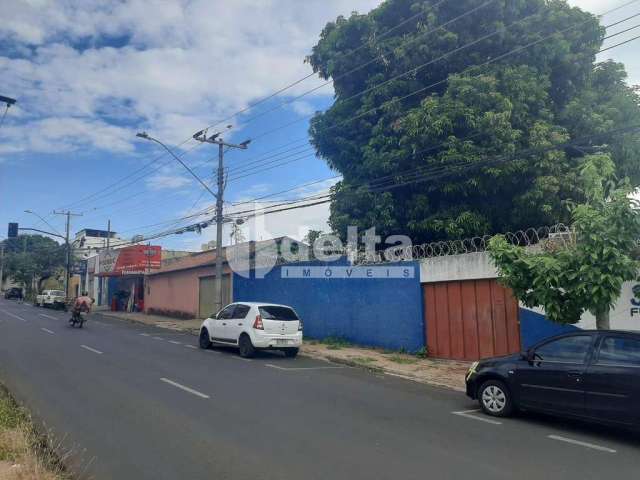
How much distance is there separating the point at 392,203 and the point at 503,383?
1008 cm

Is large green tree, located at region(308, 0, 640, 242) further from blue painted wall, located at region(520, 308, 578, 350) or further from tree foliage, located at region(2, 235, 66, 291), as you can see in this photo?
tree foliage, located at region(2, 235, 66, 291)

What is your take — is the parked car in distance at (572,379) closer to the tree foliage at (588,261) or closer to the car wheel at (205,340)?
the tree foliage at (588,261)

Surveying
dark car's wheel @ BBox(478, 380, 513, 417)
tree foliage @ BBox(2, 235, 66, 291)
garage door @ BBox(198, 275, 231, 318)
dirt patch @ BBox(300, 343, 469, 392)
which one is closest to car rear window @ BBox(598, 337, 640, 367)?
dark car's wheel @ BBox(478, 380, 513, 417)

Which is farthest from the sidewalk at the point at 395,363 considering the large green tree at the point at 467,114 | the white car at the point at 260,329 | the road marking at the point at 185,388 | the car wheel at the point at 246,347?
the road marking at the point at 185,388

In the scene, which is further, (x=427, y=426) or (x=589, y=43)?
(x=589, y=43)

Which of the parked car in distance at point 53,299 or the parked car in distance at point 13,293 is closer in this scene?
the parked car in distance at point 53,299

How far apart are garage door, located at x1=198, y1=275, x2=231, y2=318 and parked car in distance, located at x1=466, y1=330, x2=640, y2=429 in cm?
1923

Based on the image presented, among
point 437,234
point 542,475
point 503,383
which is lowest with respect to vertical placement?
point 542,475

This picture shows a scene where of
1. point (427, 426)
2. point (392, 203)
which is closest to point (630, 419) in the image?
point (427, 426)

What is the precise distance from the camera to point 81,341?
17594mm

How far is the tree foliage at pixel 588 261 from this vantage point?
8.11 meters

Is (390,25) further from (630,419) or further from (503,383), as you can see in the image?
(630,419)

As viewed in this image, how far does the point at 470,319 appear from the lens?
13602mm

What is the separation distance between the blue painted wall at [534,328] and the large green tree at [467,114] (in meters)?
4.23
